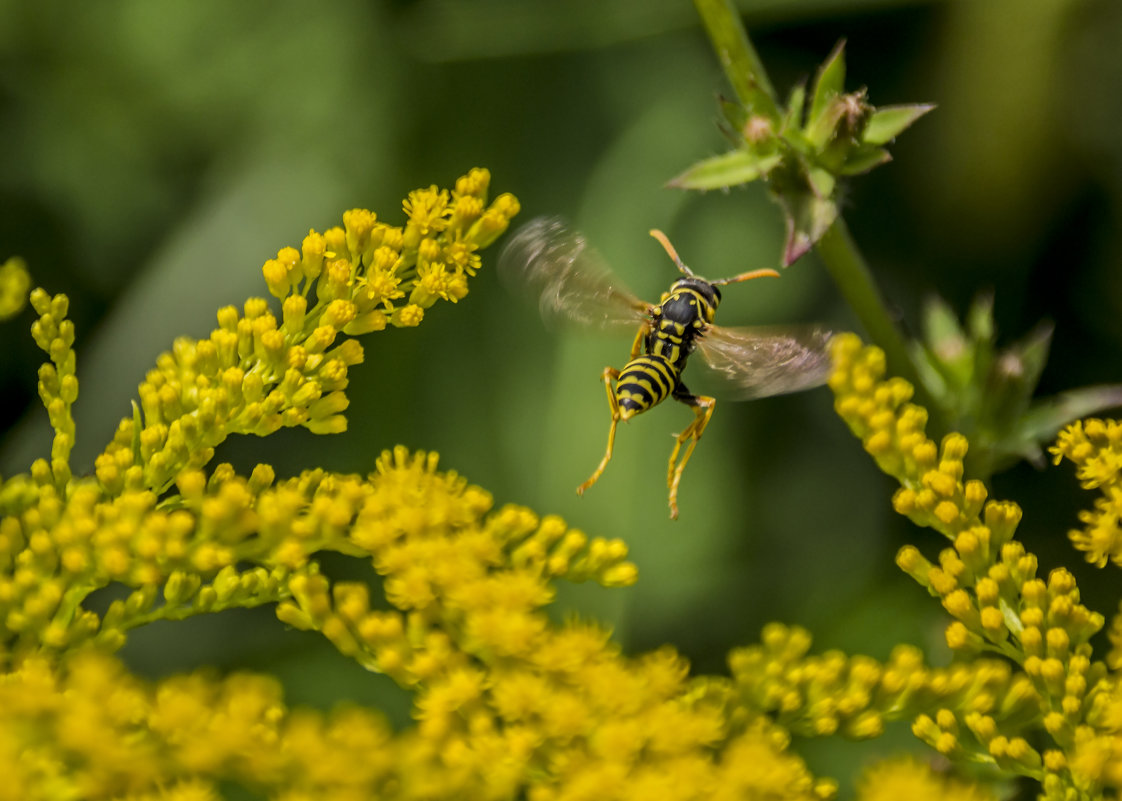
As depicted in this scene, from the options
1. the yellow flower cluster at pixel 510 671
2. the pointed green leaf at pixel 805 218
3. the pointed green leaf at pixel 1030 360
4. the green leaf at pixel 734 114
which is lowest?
the yellow flower cluster at pixel 510 671

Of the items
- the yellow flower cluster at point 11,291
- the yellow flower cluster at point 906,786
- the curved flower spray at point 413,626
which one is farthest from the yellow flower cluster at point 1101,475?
the yellow flower cluster at point 11,291

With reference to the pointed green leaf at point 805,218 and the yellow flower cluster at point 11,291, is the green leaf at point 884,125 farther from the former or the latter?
the yellow flower cluster at point 11,291

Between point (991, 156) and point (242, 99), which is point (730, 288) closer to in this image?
point (991, 156)

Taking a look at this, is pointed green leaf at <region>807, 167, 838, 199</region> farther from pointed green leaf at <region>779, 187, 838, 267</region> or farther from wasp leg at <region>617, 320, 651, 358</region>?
wasp leg at <region>617, 320, 651, 358</region>

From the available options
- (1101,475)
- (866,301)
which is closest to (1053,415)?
(866,301)

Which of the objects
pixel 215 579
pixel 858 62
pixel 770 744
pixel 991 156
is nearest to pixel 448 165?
pixel 858 62

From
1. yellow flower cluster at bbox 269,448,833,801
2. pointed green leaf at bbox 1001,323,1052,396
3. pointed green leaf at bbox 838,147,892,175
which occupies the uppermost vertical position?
pointed green leaf at bbox 838,147,892,175

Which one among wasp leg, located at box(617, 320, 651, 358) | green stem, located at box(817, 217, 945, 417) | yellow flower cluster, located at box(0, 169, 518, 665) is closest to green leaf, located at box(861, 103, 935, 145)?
green stem, located at box(817, 217, 945, 417)
